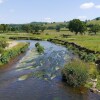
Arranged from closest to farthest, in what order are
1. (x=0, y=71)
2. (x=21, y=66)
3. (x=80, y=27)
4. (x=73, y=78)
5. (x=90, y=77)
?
(x=73, y=78), (x=90, y=77), (x=0, y=71), (x=21, y=66), (x=80, y=27)

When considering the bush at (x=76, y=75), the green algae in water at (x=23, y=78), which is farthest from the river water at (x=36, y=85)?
the bush at (x=76, y=75)

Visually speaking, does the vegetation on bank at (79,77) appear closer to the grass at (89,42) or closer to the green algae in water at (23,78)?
the green algae in water at (23,78)

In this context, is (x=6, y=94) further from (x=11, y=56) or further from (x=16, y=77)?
(x=11, y=56)

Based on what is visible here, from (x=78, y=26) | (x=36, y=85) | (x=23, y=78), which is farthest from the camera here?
(x=78, y=26)

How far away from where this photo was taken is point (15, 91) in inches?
1697

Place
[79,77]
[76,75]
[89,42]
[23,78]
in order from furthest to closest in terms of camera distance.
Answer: [89,42]
[23,78]
[76,75]
[79,77]

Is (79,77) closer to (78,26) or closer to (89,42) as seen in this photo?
(89,42)

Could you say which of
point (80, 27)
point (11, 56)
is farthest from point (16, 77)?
point (80, 27)

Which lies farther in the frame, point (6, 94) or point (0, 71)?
point (0, 71)

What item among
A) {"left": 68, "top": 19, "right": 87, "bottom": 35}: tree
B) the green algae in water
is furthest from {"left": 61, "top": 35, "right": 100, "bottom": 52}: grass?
{"left": 68, "top": 19, "right": 87, "bottom": 35}: tree

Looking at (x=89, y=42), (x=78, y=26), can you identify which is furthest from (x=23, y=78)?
(x=78, y=26)

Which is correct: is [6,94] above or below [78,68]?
below

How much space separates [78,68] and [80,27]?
12973cm

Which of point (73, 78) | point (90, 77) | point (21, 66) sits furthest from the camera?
point (21, 66)
